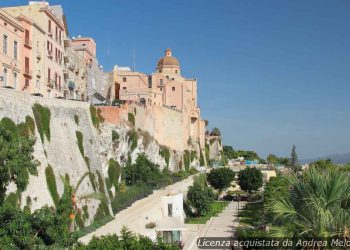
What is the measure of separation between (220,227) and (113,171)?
1166cm

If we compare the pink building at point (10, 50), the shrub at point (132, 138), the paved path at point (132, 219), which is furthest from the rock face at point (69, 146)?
the pink building at point (10, 50)

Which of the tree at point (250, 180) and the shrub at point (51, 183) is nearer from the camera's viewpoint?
the shrub at point (51, 183)

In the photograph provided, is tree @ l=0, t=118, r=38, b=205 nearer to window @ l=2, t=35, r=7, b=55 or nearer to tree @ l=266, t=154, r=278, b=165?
window @ l=2, t=35, r=7, b=55

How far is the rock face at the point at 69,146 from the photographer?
76.7ft

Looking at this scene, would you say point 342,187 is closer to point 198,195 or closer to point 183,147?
point 198,195

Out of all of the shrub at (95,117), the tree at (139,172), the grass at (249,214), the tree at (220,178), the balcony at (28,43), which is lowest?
the grass at (249,214)

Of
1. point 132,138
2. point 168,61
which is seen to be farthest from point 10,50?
point 168,61

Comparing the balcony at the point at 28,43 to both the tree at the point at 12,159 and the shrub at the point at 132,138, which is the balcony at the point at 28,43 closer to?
the shrub at the point at 132,138

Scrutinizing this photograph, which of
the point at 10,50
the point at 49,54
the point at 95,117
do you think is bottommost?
the point at 95,117

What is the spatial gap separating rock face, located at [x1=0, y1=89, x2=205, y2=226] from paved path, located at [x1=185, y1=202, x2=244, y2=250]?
28.2ft

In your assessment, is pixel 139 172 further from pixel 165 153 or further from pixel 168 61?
pixel 168 61

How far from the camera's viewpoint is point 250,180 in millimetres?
62750

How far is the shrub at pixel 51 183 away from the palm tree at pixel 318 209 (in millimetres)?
18139

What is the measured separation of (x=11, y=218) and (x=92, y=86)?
1695 inches
